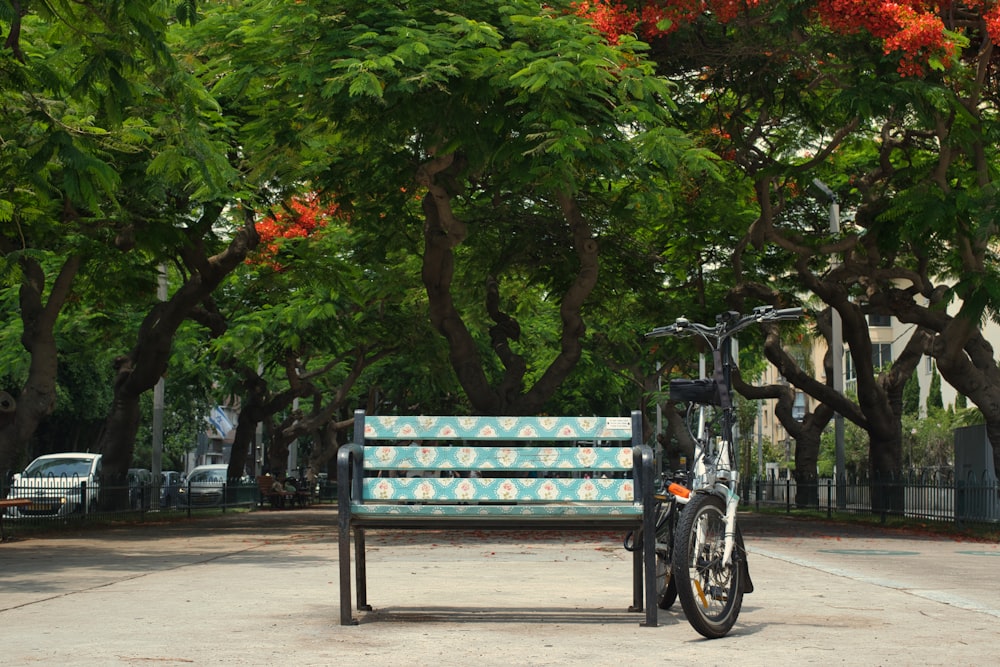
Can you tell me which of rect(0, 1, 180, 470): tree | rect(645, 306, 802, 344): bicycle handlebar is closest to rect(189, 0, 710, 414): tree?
rect(0, 1, 180, 470): tree

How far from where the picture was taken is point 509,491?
8719mm

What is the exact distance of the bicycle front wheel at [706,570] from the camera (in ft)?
26.2

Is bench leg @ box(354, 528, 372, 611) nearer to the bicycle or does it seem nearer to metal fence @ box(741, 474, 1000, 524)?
the bicycle

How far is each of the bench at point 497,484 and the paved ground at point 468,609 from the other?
0.63 m

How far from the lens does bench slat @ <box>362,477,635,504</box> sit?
28.6 feet

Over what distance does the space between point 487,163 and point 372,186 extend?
169 inches

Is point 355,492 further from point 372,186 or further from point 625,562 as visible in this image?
point 372,186

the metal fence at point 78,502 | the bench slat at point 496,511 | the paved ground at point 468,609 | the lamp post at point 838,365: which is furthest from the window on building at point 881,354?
the bench slat at point 496,511

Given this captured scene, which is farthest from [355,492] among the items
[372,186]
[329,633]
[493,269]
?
[493,269]

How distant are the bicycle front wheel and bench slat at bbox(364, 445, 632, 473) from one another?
2.01 feet

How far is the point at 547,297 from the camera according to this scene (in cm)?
2773

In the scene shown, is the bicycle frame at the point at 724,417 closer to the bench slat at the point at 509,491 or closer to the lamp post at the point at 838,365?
the bench slat at the point at 509,491

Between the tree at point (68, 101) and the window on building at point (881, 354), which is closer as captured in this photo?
the tree at point (68, 101)

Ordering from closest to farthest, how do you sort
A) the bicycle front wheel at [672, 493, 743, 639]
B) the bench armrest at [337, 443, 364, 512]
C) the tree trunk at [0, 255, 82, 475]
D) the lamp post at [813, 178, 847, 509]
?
the bicycle front wheel at [672, 493, 743, 639]
the bench armrest at [337, 443, 364, 512]
the tree trunk at [0, 255, 82, 475]
the lamp post at [813, 178, 847, 509]
